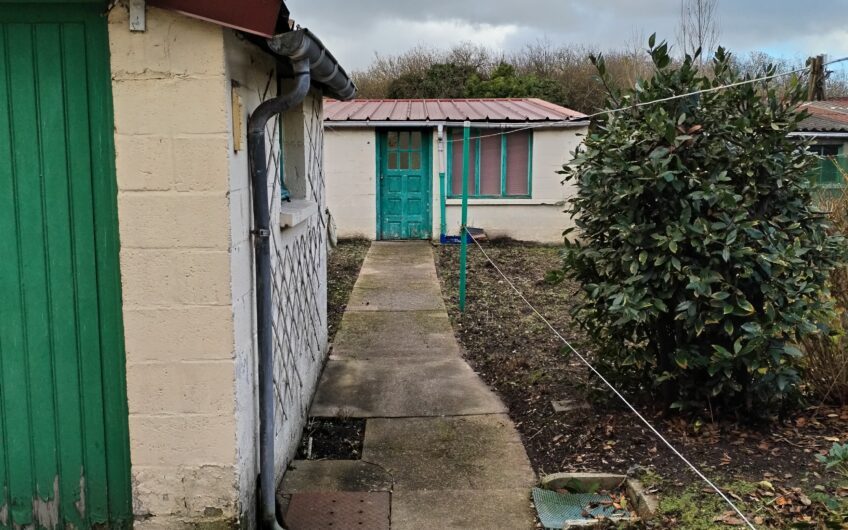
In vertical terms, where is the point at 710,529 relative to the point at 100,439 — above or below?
below

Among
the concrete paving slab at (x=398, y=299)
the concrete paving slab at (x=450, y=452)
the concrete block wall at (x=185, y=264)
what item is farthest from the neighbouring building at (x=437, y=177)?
the concrete block wall at (x=185, y=264)

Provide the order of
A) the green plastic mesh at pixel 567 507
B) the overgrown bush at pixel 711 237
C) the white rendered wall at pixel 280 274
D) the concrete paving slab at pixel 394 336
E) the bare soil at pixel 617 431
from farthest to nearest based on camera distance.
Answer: the concrete paving slab at pixel 394 336 → the overgrown bush at pixel 711 237 → the bare soil at pixel 617 431 → the green plastic mesh at pixel 567 507 → the white rendered wall at pixel 280 274

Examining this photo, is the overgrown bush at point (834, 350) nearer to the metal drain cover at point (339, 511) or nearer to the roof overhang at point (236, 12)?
the metal drain cover at point (339, 511)

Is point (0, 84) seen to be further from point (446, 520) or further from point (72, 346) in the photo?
point (446, 520)

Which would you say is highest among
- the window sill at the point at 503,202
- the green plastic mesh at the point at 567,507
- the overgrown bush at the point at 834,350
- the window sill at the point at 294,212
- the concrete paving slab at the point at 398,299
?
the window sill at the point at 294,212

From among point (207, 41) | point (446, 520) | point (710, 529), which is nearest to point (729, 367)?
point (710, 529)

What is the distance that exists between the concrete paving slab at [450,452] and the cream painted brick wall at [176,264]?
4.60 ft

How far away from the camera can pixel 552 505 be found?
3.99 meters

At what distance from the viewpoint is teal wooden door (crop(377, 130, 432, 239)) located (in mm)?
15055

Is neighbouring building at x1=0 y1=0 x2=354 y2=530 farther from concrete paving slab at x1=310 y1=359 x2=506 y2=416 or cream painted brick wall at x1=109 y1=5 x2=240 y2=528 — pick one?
concrete paving slab at x1=310 y1=359 x2=506 y2=416

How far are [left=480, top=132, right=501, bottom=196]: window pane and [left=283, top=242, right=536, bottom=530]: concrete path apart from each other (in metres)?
6.30

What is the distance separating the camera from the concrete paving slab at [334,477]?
14.1ft

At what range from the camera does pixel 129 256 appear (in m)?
3.16

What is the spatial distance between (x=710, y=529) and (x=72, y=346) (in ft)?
9.80
